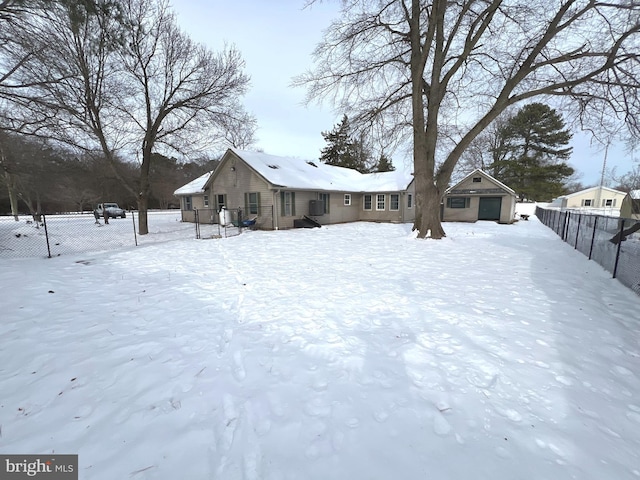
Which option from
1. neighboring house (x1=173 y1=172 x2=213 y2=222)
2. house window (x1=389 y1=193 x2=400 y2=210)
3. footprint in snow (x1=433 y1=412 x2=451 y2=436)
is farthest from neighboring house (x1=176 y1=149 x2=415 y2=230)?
footprint in snow (x1=433 y1=412 x2=451 y2=436)

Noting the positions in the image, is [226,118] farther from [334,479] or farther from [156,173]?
[156,173]

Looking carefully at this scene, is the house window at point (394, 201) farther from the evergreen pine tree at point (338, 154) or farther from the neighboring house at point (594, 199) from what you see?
the neighboring house at point (594, 199)

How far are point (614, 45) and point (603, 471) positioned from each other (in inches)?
549

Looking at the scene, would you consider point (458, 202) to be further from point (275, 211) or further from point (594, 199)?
point (594, 199)

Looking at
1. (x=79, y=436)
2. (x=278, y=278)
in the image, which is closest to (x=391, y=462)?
(x=79, y=436)

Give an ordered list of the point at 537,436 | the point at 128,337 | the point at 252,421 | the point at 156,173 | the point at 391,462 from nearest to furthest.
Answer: the point at 391,462 → the point at 537,436 → the point at 252,421 → the point at 128,337 → the point at 156,173

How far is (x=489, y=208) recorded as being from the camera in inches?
851

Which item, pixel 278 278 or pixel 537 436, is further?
pixel 278 278

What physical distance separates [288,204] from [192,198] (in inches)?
434

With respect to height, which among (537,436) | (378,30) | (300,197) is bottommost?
(537,436)

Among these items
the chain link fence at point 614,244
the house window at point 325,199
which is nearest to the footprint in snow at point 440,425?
the chain link fence at point 614,244

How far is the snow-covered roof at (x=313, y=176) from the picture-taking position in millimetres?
16203

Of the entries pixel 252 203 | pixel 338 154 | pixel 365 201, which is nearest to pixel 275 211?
pixel 252 203

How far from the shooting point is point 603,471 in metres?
1.74
